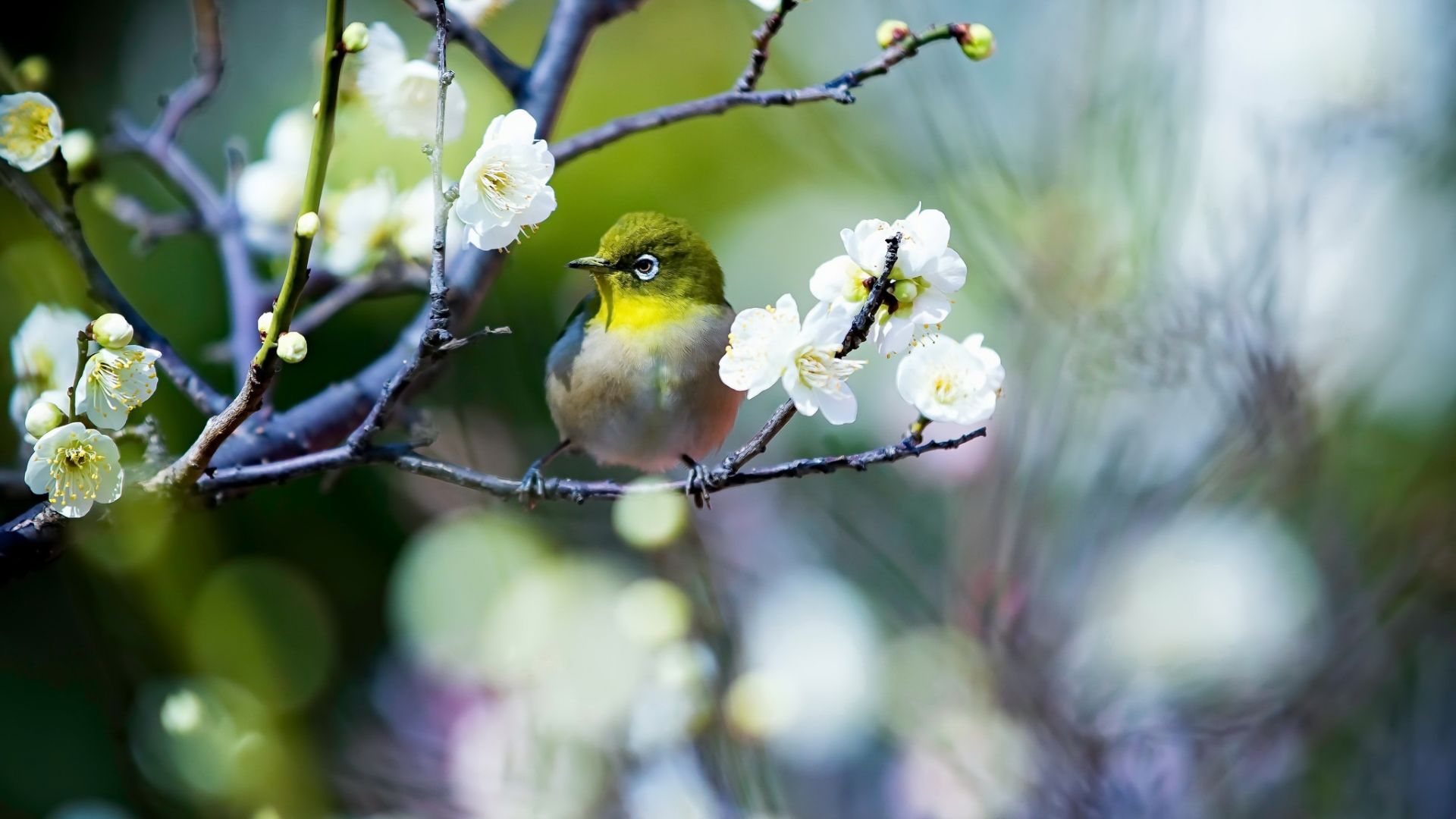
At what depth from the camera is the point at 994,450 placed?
4.27 feet

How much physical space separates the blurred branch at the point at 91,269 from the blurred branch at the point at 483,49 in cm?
29

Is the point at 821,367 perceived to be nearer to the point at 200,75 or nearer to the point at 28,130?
the point at 28,130

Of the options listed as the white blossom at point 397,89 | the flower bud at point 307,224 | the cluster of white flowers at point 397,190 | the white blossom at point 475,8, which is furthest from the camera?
the white blossom at point 475,8

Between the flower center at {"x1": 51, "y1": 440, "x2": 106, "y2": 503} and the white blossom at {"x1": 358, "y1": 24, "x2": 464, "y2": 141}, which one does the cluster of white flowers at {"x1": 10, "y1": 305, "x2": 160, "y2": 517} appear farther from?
the white blossom at {"x1": 358, "y1": 24, "x2": 464, "y2": 141}

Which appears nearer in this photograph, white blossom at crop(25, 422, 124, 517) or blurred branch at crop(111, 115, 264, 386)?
white blossom at crop(25, 422, 124, 517)

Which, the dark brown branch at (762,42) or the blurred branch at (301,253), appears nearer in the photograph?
the blurred branch at (301,253)

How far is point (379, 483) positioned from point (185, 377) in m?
1.44

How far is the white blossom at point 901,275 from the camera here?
2.09 ft

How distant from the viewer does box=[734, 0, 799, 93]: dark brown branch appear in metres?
0.76

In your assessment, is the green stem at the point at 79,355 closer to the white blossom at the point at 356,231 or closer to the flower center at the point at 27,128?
the flower center at the point at 27,128

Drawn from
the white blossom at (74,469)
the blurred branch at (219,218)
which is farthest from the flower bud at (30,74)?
the white blossom at (74,469)

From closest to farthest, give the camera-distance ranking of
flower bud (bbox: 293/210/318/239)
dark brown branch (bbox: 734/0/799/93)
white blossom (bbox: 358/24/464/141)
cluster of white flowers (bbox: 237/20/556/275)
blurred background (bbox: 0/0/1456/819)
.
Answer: flower bud (bbox: 293/210/318/239) → cluster of white flowers (bbox: 237/20/556/275) → dark brown branch (bbox: 734/0/799/93) → white blossom (bbox: 358/24/464/141) → blurred background (bbox: 0/0/1456/819)

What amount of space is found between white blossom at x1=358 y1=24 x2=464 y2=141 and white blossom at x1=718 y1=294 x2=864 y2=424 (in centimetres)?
33

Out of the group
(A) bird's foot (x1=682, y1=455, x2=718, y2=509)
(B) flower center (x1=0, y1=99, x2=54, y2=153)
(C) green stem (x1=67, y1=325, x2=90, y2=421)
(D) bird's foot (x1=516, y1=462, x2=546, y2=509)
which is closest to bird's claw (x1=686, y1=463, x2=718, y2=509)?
(A) bird's foot (x1=682, y1=455, x2=718, y2=509)
